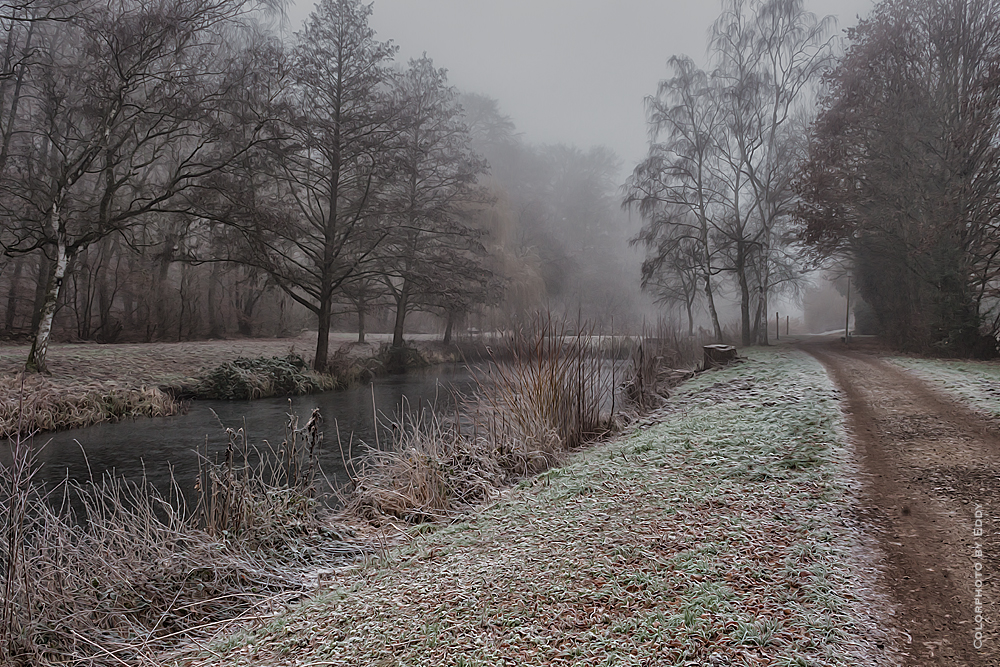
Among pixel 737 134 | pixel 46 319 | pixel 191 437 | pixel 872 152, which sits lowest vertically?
pixel 191 437

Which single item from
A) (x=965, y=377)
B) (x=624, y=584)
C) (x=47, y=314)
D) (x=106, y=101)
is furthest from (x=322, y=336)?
(x=965, y=377)

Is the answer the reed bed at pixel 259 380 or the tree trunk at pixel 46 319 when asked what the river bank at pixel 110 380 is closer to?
the reed bed at pixel 259 380

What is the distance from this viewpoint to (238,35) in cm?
1542

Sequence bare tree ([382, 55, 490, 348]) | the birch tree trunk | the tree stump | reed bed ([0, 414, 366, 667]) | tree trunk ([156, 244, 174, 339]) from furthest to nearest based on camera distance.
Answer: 1. tree trunk ([156, 244, 174, 339])
2. bare tree ([382, 55, 490, 348])
3. the tree stump
4. the birch tree trunk
5. reed bed ([0, 414, 366, 667])

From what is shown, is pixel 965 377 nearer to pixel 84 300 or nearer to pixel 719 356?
pixel 719 356

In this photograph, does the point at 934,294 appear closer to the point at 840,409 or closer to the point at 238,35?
the point at 840,409

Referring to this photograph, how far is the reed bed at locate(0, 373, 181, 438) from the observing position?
7090 mm

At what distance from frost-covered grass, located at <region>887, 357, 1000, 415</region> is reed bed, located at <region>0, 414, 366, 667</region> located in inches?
225

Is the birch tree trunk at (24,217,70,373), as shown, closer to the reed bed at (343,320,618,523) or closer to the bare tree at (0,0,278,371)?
the bare tree at (0,0,278,371)

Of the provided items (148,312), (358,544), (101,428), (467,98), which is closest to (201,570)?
(358,544)

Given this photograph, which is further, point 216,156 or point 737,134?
point 737,134

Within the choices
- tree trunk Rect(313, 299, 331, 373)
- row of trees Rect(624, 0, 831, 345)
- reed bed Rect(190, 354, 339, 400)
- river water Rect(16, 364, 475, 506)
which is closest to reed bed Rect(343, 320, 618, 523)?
river water Rect(16, 364, 475, 506)

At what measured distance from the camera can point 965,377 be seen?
6.32m

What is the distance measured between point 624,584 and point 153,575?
2.40m
